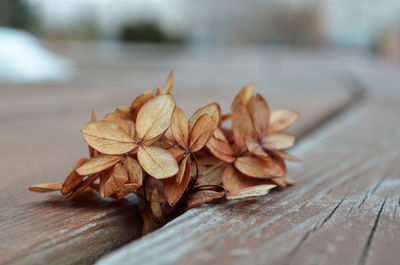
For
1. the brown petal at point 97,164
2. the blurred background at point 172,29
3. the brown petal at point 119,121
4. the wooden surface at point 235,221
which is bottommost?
the wooden surface at point 235,221

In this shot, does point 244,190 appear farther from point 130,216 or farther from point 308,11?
point 308,11

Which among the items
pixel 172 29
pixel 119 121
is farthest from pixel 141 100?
pixel 172 29

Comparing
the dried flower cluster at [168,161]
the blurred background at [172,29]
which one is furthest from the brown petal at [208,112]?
the blurred background at [172,29]

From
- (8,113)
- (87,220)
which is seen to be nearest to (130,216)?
(87,220)

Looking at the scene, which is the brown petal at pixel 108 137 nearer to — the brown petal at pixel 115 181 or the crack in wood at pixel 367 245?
the brown petal at pixel 115 181

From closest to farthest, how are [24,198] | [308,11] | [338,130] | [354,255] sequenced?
[354,255] → [24,198] → [338,130] → [308,11]

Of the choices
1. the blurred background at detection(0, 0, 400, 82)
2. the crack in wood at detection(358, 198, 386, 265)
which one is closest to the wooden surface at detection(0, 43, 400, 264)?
the crack in wood at detection(358, 198, 386, 265)
